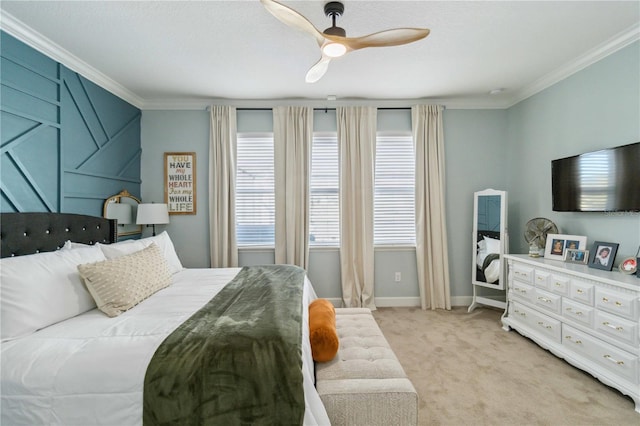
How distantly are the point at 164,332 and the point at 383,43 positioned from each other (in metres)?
2.06

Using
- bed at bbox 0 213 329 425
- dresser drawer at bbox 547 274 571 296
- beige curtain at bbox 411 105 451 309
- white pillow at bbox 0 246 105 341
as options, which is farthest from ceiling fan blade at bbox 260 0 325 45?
dresser drawer at bbox 547 274 571 296

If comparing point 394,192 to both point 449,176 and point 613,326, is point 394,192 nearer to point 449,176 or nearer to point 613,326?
point 449,176

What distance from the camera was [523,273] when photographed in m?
2.74

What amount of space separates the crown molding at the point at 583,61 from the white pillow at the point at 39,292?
4308 mm

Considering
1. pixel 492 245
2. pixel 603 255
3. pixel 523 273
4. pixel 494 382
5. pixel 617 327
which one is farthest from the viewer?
pixel 492 245

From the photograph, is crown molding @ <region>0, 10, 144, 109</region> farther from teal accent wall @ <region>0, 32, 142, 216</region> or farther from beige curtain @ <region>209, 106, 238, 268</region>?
beige curtain @ <region>209, 106, 238, 268</region>

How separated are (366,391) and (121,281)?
1.56 metres

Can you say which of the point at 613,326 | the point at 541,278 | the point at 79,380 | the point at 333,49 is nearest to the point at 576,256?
the point at 541,278

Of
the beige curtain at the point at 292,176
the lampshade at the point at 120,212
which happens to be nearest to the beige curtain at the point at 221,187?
the beige curtain at the point at 292,176

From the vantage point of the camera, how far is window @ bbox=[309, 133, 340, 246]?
11.9 ft

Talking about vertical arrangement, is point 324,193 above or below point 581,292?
above

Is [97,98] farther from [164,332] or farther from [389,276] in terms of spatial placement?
[389,276]

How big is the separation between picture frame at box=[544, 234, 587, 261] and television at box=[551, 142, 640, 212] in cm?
26

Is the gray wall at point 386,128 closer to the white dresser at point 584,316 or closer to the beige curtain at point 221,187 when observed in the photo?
the beige curtain at point 221,187
